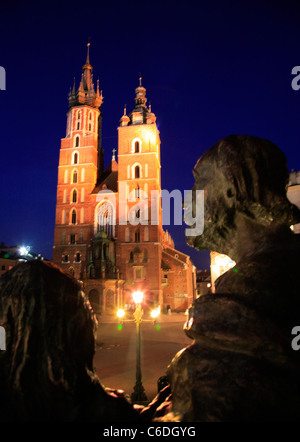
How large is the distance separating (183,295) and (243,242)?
1584 inches

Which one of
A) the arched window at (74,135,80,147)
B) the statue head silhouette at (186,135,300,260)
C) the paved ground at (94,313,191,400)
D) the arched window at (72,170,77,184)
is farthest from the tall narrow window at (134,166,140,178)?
the statue head silhouette at (186,135,300,260)

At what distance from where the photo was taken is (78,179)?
4212cm

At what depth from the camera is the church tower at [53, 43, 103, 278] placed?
3906cm

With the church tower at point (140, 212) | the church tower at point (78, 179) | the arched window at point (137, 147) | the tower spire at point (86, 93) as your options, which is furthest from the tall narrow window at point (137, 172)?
the tower spire at point (86, 93)

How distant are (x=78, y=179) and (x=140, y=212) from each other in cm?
1077

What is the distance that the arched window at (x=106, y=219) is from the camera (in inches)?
1576

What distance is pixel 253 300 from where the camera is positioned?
4.60ft

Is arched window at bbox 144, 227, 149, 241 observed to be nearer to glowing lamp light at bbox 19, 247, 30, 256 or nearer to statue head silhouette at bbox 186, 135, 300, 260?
glowing lamp light at bbox 19, 247, 30, 256

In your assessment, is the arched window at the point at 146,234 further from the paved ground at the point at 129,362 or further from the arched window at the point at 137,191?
the paved ground at the point at 129,362

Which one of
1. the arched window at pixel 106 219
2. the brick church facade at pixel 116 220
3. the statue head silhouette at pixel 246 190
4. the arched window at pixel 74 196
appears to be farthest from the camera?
the arched window at pixel 74 196

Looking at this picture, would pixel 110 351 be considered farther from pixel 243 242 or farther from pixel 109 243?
pixel 109 243

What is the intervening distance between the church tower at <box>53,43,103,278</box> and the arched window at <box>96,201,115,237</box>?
100cm

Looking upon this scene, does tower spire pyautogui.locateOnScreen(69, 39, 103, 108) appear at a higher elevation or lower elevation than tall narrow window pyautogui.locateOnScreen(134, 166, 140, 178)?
higher

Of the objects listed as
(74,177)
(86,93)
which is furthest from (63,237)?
(86,93)
